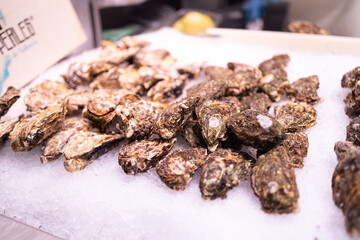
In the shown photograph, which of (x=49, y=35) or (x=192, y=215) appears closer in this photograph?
(x=192, y=215)

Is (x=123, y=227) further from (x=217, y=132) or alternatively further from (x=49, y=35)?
(x=49, y=35)

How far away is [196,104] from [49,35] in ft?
2.74

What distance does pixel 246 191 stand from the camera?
2.38 feet

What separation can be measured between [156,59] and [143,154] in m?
0.64

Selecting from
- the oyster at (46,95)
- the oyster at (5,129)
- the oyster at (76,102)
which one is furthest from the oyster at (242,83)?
the oyster at (5,129)

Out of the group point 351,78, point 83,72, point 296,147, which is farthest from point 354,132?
point 83,72

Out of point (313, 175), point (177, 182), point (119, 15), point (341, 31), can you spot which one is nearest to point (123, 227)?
point (177, 182)

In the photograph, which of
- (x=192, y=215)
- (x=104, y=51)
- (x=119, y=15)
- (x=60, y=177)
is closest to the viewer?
(x=192, y=215)

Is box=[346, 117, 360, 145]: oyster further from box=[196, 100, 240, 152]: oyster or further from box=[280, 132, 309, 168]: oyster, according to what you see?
box=[196, 100, 240, 152]: oyster

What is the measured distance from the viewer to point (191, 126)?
2.82 feet

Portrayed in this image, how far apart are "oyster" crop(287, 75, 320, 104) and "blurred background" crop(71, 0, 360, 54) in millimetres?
693

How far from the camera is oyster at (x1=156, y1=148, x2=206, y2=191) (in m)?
0.71

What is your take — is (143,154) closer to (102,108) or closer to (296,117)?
(102,108)

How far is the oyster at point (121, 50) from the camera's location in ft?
4.24
